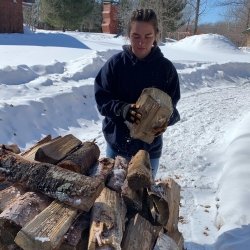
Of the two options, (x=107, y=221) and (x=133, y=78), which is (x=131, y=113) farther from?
(x=107, y=221)

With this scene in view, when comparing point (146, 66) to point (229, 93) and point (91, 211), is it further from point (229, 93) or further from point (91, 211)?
point (229, 93)

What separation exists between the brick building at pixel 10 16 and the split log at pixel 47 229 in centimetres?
1890

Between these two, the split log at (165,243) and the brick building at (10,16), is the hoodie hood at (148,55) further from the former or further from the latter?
the brick building at (10,16)

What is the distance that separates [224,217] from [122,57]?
1793 millimetres

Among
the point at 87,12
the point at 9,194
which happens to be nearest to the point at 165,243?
the point at 9,194

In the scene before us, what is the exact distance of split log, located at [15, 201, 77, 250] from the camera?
186cm

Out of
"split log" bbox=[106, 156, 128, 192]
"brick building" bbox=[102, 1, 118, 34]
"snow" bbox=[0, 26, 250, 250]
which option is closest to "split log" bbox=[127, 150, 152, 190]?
"split log" bbox=[106, 156, 128, 192]

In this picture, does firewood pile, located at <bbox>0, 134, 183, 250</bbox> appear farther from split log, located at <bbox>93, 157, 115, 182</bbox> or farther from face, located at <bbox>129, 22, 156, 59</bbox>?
face, located at <bbox>129, 22, 156, 59</bbox>

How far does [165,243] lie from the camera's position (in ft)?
7.85

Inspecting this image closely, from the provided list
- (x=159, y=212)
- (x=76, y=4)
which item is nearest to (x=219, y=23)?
(x=76, y=4)

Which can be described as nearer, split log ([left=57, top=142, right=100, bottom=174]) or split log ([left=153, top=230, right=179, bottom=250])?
split log ([left=153, top=230, right=179, bottom=250])

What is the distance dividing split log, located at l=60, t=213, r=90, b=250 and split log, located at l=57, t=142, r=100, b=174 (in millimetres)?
366

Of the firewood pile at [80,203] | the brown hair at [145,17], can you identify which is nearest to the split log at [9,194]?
Result: the firewood pile at [80,203]

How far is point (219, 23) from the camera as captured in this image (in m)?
63.4
